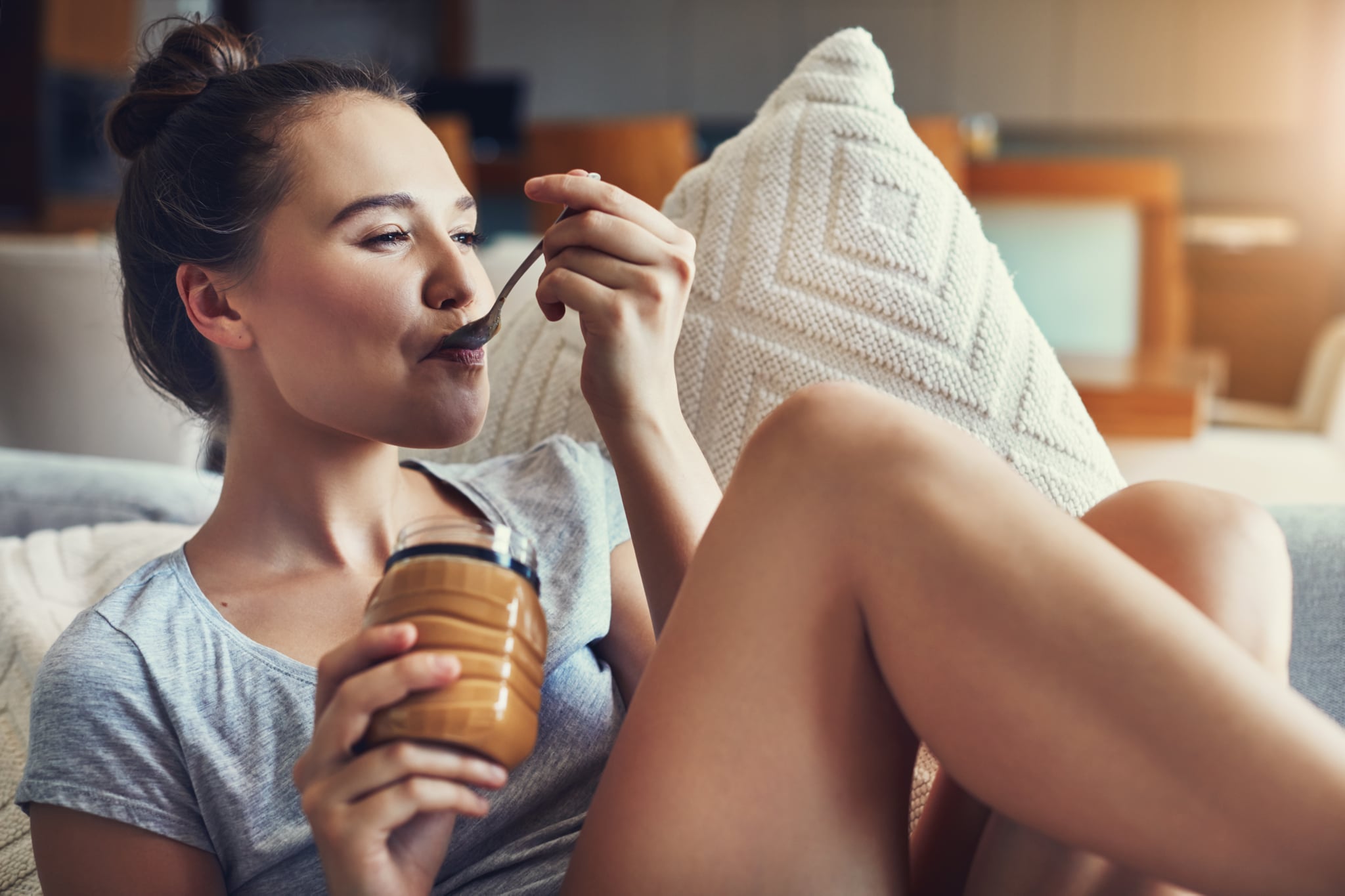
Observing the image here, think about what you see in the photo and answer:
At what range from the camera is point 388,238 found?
891 millimetres

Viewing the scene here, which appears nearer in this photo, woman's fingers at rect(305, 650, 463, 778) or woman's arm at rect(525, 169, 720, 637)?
woman's fingers at rect(305, 650, 463, 778)

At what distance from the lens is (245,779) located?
2.69 feet

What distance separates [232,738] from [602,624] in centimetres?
29

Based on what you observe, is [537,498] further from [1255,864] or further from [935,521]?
[1255,864]

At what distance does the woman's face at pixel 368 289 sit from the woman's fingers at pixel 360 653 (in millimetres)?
300

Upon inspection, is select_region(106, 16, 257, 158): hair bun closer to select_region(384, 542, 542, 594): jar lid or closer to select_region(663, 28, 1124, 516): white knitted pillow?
select_region(663, 28, 1124, 516): white knitted pillow

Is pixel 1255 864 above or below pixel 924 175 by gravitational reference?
below

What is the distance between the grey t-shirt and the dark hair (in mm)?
197

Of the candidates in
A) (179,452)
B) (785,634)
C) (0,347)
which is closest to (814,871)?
(785,634)

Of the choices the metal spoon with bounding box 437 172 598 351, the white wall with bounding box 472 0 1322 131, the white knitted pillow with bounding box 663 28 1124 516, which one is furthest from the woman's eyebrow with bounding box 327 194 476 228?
the white wall with bounding box 472 0 1322 131

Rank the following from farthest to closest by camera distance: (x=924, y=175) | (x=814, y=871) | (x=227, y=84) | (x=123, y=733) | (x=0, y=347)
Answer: (x=0, y=347) → (x=924, y=175) → (x=227, y=84) → (x=123, y=733) → (x=814, y=871)

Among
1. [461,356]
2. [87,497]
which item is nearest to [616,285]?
[461,356]

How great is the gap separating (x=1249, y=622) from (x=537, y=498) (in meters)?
0.57

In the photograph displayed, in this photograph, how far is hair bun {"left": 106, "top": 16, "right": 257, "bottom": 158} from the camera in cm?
98
